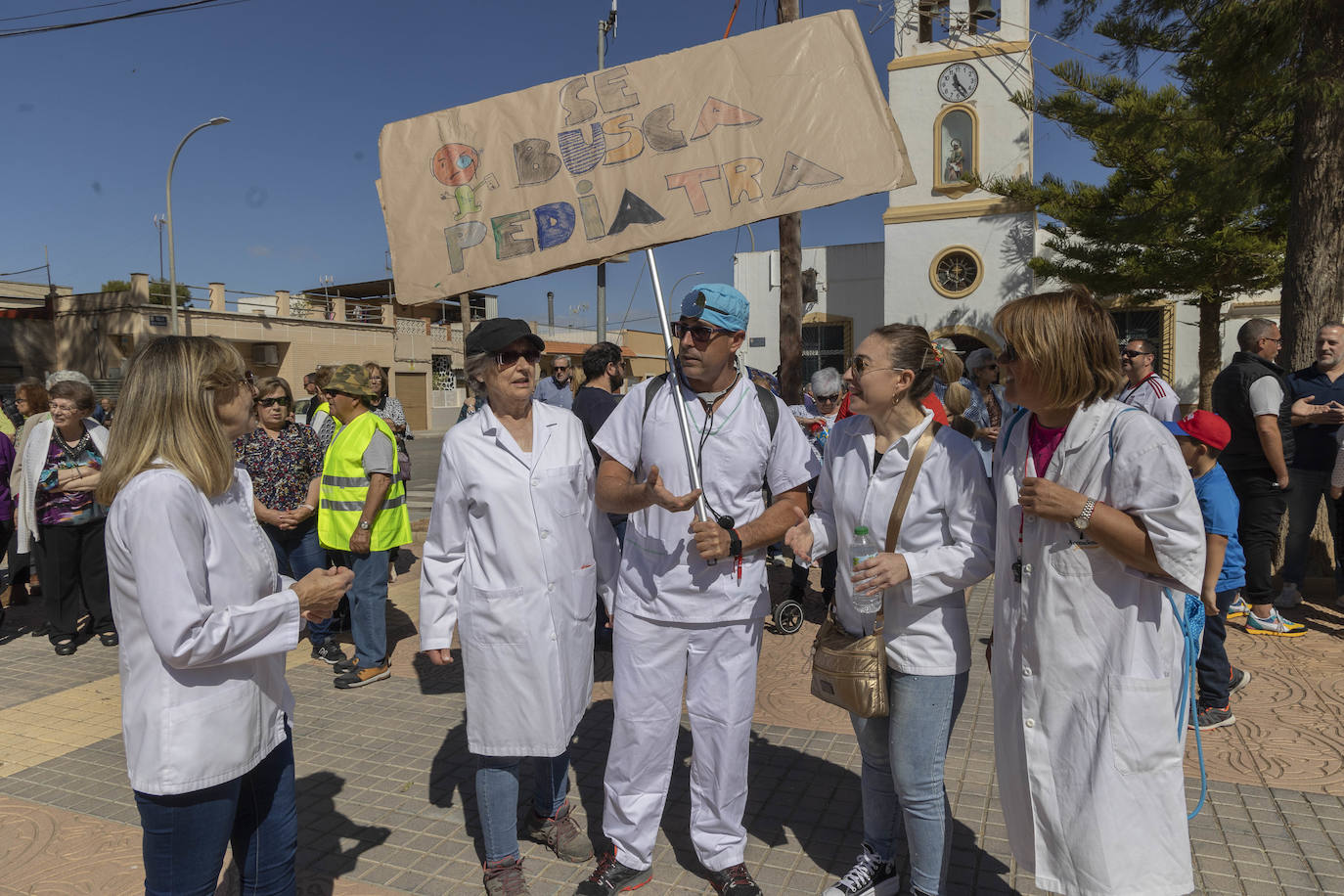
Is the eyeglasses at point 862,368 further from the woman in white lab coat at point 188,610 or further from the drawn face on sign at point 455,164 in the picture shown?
the woman in white lab coat at point 188,610

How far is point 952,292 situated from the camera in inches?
951

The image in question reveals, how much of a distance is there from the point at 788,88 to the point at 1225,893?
302 cm

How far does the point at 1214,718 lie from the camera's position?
440cm

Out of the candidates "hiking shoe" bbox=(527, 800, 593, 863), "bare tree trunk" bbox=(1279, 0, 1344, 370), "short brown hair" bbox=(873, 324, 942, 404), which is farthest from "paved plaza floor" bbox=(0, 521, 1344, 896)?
"bare tree trunk" bbox=(1279, 0, 1344, 370)

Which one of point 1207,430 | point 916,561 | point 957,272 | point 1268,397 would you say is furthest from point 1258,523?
point 957,272

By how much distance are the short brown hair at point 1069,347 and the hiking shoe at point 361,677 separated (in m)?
4.45

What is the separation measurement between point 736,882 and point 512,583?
4.11 feet

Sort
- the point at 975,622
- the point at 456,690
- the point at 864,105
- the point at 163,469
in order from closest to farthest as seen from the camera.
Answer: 1. the point at 163,469
2. the point at 864,105
3. the point at 456,690
4. the point at 975,622

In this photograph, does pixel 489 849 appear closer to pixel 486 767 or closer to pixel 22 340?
pixel 486 767

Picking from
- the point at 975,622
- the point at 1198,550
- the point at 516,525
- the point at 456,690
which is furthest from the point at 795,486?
the point at 975,622

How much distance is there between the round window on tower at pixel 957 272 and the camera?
23734 mm

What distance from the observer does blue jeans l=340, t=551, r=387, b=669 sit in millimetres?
5352

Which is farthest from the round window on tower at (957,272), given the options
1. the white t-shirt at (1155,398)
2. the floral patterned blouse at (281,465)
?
the floral patterned blouse at (281,465)

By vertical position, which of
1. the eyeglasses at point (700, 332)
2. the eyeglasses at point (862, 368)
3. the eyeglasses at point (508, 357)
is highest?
the eyeglasses at point (700, 332)
